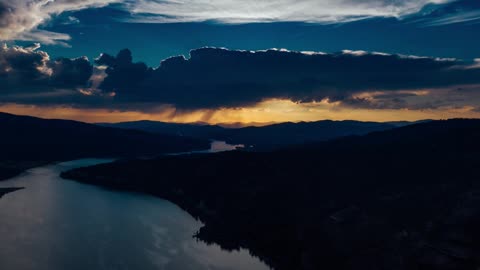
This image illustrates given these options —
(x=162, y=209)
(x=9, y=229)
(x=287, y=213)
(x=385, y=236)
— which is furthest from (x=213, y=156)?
(x=385, y=236)

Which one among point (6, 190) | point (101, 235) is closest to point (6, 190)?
point (6, 190)

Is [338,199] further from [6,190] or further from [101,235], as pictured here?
[6,190]

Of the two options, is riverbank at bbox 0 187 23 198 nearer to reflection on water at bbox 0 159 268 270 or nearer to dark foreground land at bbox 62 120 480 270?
reflection on water at bbox 0 159 268 270

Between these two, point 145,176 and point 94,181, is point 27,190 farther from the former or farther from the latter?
point 145,176

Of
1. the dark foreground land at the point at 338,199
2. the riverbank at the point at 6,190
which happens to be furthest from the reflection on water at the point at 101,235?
the dark foreground land at the point at 338,199

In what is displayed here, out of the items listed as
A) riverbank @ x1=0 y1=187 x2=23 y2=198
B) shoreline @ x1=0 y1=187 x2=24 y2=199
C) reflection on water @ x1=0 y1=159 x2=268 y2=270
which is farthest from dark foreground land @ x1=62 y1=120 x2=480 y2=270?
riverbank @ x1=0 y1=187 x2=23 y2=198
